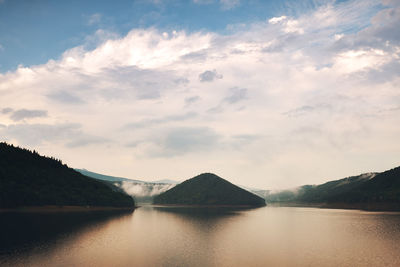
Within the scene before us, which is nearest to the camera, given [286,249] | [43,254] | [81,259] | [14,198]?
[81,259]

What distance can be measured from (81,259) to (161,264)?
613 inches

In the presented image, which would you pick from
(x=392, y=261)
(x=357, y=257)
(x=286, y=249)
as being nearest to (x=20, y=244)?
(x=286, y=249)

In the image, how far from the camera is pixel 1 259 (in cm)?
5066

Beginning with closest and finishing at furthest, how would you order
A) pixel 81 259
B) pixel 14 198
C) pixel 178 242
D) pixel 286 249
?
pixel 81 259, pixel 286 249, pixel 178 242, pixel 14 198

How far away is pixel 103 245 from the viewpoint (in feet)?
226

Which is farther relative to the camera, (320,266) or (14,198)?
(14,198)

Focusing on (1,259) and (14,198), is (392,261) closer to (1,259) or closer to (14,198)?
(1,259)

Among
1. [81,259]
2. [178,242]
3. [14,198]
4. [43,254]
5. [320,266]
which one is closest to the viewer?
[320,266]

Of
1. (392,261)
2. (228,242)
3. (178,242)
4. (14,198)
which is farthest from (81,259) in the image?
(14,198)

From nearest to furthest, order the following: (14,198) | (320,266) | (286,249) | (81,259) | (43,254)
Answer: (320,266) → (81,259) → (43,254) → (286,249) → (14,198)

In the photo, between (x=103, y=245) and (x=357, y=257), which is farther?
(x=103, y=245)

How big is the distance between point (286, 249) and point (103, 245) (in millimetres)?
43474

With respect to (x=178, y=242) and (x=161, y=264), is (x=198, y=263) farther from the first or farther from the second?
(x=178, y=242)

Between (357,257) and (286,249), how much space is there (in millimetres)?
14612
